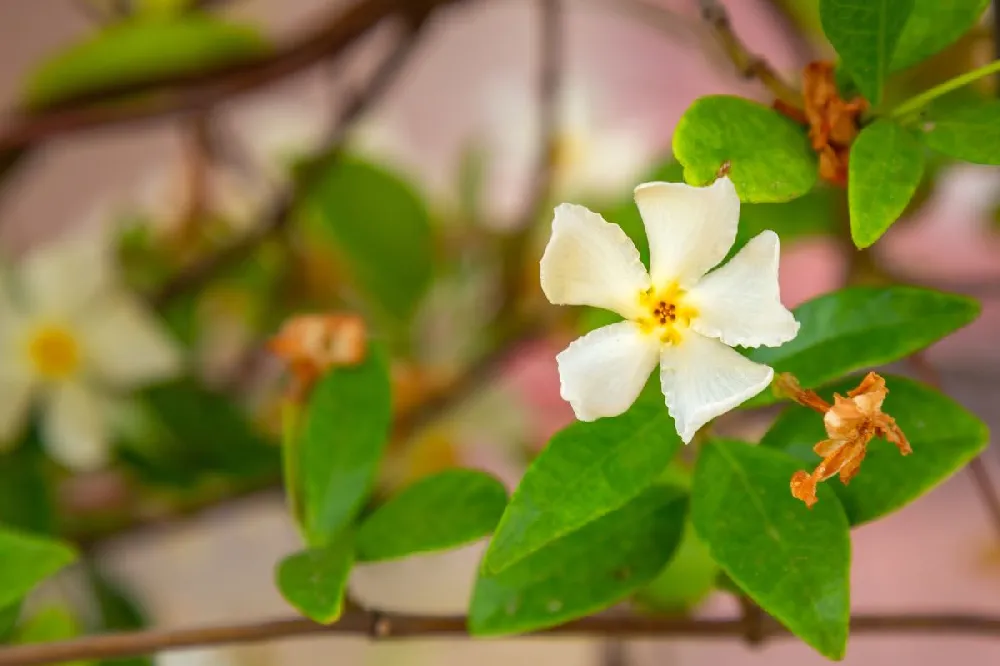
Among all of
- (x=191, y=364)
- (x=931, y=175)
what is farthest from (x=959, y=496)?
(x=191, y=364)

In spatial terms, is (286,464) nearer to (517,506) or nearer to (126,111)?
(517,506)

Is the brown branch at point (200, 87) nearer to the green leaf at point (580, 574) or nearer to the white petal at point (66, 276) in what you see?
the white petal at point (66, 276)

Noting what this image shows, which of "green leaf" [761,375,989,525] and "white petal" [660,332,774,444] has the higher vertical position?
"white petal" [660,332,774,444]

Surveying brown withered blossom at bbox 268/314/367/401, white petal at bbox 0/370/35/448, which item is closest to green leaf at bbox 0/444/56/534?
white petal at bbox 0/370/35/448

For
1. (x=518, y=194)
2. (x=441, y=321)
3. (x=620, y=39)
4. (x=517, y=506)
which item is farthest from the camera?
(x=620, y=39)

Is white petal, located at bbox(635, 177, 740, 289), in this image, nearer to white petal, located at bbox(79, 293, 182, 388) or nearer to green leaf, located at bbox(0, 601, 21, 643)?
green leaf, located at bbox(0, 601, 21, 643)

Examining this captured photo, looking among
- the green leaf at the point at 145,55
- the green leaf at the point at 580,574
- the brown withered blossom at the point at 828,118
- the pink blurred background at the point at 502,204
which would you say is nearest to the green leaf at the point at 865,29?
the brown withered blossom at the point at 828,118
